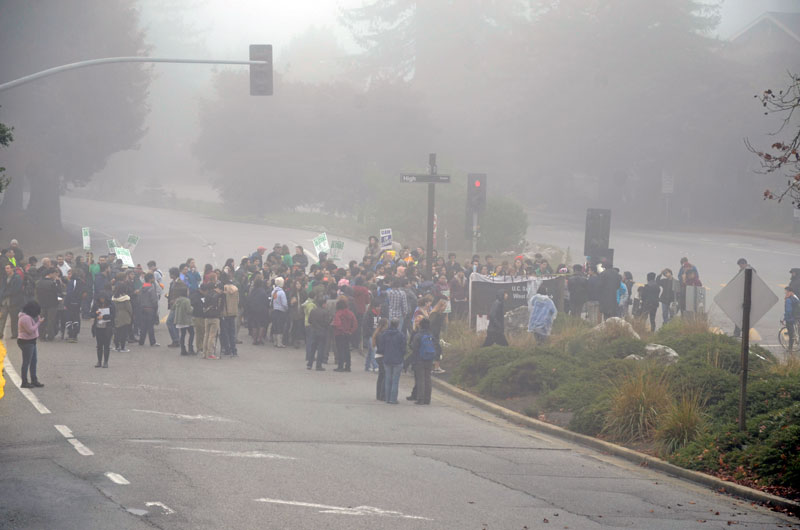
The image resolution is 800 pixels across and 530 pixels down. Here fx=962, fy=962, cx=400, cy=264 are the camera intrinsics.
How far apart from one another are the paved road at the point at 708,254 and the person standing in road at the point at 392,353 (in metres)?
11.4

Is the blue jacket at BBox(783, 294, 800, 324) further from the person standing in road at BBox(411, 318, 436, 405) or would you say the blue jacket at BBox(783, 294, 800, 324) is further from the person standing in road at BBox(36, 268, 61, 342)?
the person standing in road at BBox(36, 268, 61, 342)

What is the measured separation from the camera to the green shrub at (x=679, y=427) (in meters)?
13.2

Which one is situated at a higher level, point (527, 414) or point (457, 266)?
point (457, 266)

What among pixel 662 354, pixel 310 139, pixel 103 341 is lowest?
pixel 103 341

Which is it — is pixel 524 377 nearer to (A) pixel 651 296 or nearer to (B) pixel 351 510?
(A) pixel 651 296

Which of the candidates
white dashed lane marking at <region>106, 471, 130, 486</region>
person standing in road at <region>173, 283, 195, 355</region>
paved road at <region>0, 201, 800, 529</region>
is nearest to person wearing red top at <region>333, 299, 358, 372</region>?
paved road at <region>0, 201, 800, 529</region>

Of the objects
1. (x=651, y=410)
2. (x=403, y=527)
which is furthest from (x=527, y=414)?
(x=403, y=527)

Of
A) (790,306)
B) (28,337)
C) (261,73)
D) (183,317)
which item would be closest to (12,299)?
(183,317)

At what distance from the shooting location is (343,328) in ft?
63.5

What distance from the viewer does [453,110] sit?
237 feet

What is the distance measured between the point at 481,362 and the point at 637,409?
5021 mm

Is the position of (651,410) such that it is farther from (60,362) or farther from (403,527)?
(60,362)

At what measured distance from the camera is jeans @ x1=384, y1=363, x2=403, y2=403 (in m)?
16.6

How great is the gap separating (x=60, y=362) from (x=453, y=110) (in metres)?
55.8
